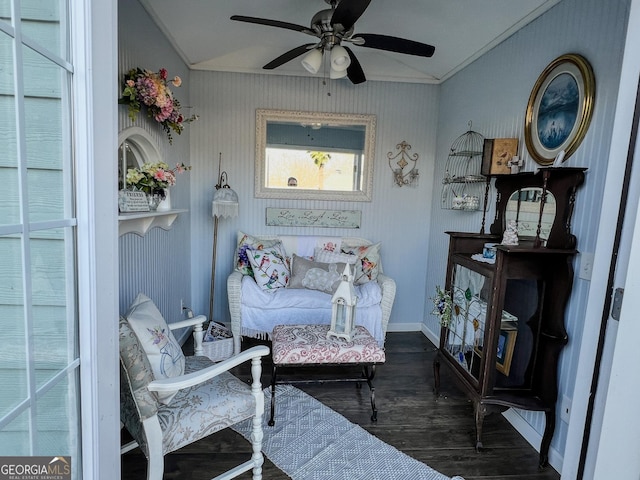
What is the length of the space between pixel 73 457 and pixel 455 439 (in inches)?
76.8

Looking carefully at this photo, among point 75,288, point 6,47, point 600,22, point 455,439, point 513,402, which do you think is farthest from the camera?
point 455,439

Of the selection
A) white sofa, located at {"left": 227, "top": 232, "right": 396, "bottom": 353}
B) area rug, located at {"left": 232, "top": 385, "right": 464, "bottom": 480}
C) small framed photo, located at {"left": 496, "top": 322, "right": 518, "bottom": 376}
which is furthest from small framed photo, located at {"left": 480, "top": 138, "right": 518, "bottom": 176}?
area rug, located at {"left": 232, "top": 385, "right": 464, "bottom": 480}

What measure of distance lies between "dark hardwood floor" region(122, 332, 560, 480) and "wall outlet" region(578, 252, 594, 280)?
3.53ft

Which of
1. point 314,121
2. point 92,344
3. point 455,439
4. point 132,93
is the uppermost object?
point 314,121

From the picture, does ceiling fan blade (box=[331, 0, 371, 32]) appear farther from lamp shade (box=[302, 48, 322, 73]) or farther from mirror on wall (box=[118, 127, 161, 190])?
mirror on wall (box=[118, 127, 161, 190])

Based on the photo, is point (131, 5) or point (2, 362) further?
point (131, 5)

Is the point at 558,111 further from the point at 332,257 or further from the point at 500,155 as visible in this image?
the point at 332,257

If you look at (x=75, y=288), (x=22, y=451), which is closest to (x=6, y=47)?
(x=75, y=288)

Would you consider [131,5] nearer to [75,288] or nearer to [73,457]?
[75,288]

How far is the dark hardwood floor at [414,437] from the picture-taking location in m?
1.79

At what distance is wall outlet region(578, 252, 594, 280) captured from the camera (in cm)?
171

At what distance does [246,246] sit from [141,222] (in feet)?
4.29

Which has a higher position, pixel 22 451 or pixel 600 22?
pixel 600 22

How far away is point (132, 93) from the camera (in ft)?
6.15
